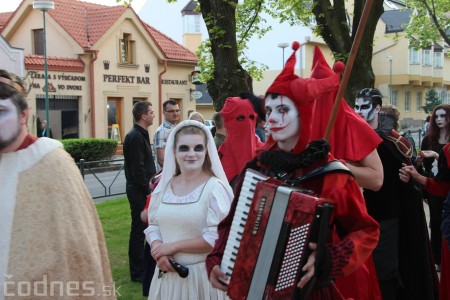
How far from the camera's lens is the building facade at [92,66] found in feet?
84.1

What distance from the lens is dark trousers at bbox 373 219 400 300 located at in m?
4.56

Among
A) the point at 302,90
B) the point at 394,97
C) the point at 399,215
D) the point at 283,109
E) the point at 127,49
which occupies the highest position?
the point at 127,49

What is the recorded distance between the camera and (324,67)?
3869 mm

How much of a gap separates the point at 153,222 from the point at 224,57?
486 centimetres

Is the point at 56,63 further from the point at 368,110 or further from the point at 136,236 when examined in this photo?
the point at 368,110

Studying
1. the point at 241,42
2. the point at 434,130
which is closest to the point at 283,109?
the point at 434,130

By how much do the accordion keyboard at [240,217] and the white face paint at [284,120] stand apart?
0.26 meters

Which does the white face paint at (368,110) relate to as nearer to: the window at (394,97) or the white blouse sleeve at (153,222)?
the white blouse sleeve at (153,222)

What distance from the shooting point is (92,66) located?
26719 mm

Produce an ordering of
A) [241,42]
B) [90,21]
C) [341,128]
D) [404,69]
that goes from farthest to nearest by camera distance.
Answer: [404,69] → [90,21] → [241,42] → [341,128]

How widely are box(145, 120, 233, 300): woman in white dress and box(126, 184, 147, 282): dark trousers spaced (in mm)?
2464

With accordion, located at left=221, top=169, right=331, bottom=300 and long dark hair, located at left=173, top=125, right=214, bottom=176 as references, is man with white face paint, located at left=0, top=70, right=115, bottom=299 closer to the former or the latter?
accordion, located at left=221, top=169, right=331, bottom=300

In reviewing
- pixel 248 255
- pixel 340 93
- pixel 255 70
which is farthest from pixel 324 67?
pixel 255 70

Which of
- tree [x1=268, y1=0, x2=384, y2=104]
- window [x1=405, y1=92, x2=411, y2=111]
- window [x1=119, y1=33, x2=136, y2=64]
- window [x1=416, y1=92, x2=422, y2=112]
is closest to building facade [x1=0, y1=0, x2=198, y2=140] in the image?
window [x1=119, y1=33, x2=136, y2=64]
